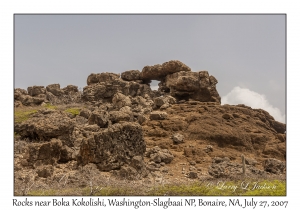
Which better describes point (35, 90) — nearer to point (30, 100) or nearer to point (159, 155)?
point (30, 100)

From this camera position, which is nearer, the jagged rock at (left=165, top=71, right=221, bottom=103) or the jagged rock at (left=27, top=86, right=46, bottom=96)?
the jagged rock at (left=165, top=71, right=221, bottom=103)

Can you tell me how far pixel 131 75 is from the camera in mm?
26844

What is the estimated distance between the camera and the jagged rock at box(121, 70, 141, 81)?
1057 inches

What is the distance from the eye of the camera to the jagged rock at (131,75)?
26.8 meters

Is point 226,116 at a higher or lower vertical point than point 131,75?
lower

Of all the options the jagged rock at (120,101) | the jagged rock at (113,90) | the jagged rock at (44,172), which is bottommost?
the jagged rock at (44,172)

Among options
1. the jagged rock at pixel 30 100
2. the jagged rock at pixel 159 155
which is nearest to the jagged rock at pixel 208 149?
the jagged rock at pixel 159 155

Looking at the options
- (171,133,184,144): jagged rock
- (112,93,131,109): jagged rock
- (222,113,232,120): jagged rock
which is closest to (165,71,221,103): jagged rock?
(112,93,131,109): jagged rock

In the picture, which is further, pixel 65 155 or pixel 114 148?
pixel 65 155

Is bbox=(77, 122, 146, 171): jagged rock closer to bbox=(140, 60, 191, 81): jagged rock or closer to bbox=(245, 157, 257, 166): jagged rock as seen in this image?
bbox=(245, 157, 257, 166): jagged rock

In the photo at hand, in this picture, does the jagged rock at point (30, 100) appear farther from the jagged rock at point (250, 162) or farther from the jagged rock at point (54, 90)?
the jagged rock at point (250, 162)

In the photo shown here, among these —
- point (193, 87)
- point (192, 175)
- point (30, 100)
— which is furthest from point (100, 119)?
point (30, 100)
